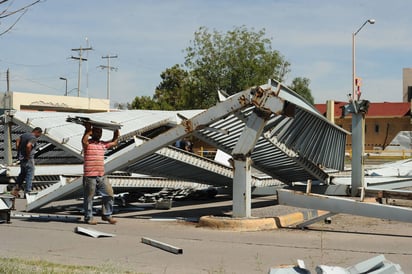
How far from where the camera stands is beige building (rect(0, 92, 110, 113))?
53.4 meters

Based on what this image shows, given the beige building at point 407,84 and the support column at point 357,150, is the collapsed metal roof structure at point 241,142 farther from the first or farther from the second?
the beige building at point 407,84

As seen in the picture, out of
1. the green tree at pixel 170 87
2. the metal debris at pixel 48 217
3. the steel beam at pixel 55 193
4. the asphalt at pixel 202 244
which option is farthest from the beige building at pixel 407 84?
the metal debris at pixel 48 217

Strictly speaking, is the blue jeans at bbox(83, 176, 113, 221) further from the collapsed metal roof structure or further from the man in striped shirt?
the collapsed metal roof structure

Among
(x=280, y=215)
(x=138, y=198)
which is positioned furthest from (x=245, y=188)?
(x=138, y=198)

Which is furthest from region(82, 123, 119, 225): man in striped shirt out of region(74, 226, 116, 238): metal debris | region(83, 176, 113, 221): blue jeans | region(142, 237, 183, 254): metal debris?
region(142, 237, 183, 254): metal debris

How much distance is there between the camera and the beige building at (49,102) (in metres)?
53.4

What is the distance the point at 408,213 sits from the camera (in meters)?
8.49

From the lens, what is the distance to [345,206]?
29.2ft

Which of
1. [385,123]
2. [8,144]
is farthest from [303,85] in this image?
[8,144]

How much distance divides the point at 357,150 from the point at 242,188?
295cm

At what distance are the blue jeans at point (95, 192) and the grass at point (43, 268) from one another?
3.45 m

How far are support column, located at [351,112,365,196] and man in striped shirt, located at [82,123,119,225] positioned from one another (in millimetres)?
4336

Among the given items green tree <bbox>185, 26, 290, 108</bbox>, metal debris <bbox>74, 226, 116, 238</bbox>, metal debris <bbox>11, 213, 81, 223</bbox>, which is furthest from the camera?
green tree <bbox>185, 26, 290, 108</bbox>

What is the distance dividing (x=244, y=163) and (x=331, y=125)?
307 centimetres
